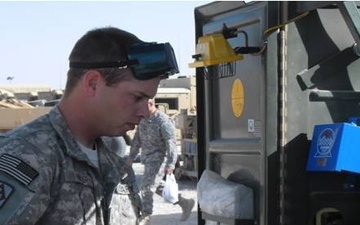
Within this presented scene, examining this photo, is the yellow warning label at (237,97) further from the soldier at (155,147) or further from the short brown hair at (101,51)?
the soldier at (155,147)

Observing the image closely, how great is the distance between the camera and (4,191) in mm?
1417

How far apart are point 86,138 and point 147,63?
29cm

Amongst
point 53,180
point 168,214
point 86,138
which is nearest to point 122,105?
point 86,138

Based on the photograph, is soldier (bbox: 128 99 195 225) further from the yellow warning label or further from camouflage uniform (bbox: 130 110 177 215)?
the yellow warning label

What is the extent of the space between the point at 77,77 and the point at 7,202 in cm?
42

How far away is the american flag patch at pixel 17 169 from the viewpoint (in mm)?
1440

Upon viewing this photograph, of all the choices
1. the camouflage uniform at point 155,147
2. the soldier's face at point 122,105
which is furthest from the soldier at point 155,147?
the soldier's face at point 122,105

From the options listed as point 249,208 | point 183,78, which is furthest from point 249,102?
point 183,78

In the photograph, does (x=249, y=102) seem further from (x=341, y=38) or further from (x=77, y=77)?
(x=77, y=77)

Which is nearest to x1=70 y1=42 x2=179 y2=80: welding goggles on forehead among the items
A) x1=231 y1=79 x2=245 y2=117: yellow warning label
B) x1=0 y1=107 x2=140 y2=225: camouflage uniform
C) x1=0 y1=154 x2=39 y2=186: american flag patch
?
x1=0 y1=107 x2=140 y2=225: camouflage uniform

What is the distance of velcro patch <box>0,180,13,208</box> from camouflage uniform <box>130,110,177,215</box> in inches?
192

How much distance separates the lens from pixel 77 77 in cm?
165

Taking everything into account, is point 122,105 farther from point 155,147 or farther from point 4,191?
point 155,147

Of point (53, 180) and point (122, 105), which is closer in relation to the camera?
point (53, 180)
